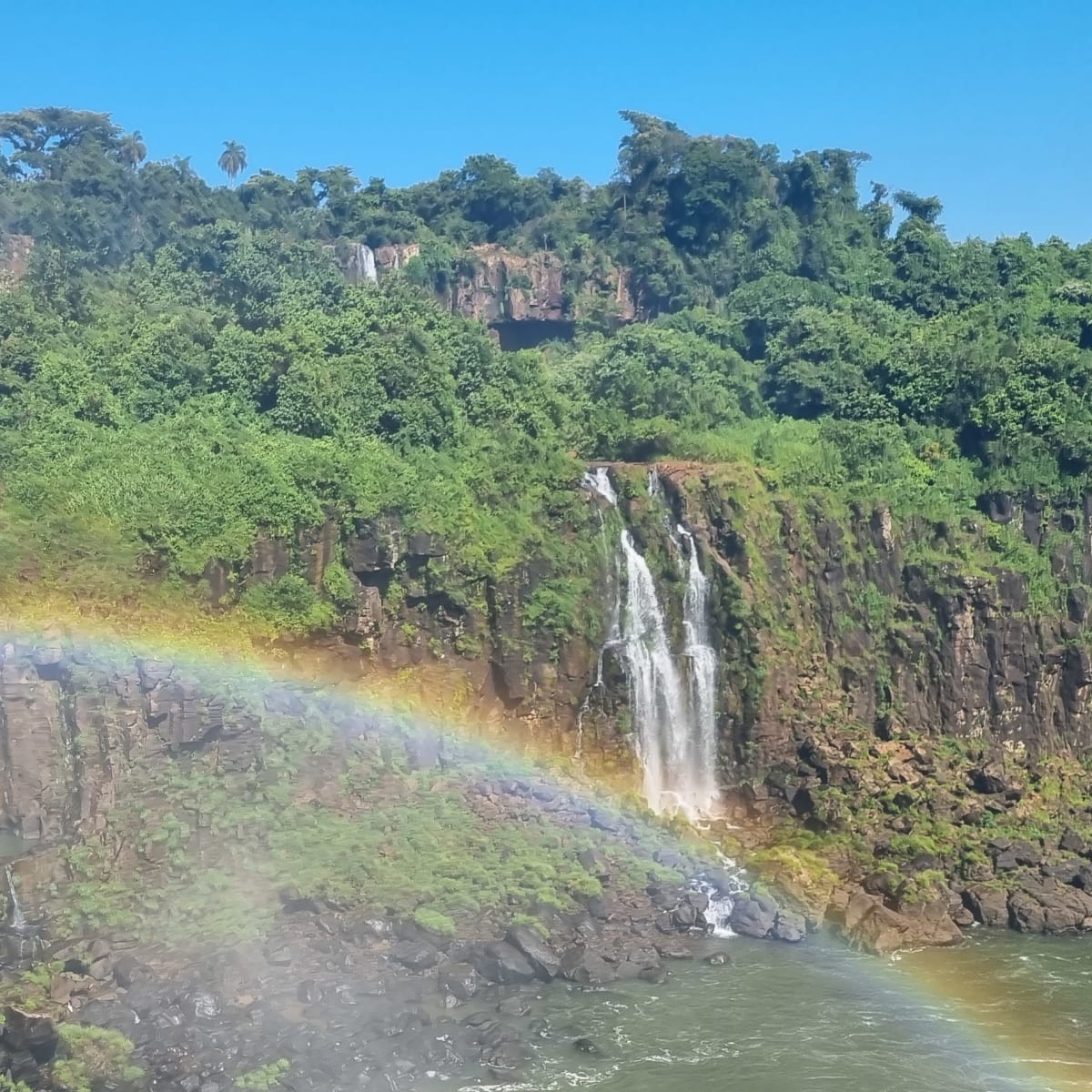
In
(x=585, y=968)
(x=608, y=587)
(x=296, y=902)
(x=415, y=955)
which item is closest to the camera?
(x=415, y=955)

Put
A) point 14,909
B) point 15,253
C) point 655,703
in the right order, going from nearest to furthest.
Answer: point 14,909 → point 655,703 → point 15,253

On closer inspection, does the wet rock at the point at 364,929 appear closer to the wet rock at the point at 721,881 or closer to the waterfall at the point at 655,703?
the wet rock at the point at 721,881

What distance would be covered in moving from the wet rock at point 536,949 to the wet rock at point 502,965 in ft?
0.27

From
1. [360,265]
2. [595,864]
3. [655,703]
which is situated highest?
[360,265]

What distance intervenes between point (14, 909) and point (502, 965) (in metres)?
7.12

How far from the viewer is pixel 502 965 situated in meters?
20.2

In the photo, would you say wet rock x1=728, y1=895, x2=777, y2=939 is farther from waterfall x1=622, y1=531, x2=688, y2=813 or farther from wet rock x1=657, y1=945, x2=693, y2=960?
waterfall x1=622, y1=531, x2=688, y2=813

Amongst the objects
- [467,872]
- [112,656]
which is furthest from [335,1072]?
[112,656]

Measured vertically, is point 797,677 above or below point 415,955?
above

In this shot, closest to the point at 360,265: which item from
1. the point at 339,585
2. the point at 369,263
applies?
the point at 369,263

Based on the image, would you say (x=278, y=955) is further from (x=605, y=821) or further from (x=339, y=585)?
(x=339, y=585)

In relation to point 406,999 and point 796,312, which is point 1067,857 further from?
point 796,312

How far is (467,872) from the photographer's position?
2197cm

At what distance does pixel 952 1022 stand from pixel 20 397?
21.6m
